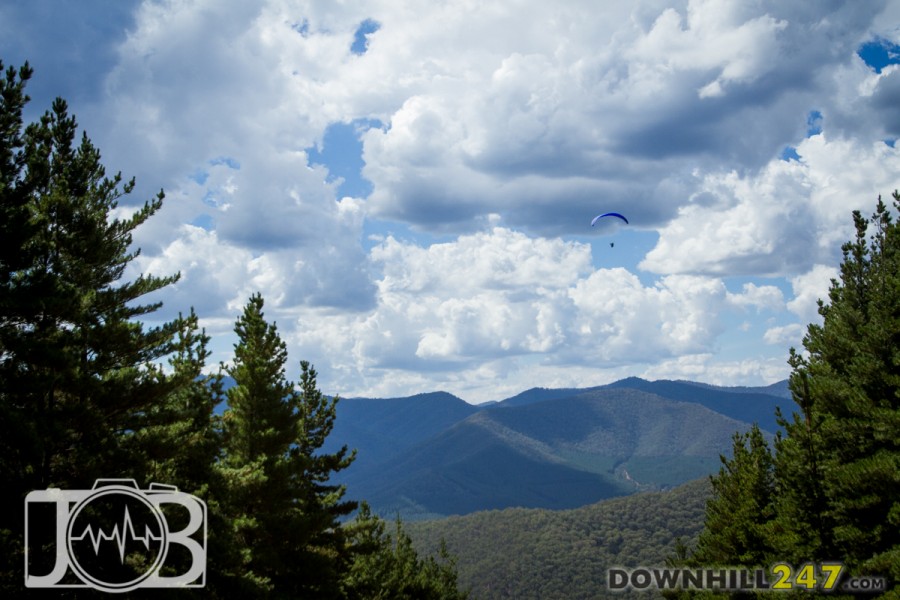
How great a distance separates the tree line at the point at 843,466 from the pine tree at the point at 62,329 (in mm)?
18643

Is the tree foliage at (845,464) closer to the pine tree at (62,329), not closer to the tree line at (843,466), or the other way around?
the tree line at (843,466)

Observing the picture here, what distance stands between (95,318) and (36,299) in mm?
3165

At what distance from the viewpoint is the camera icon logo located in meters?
14.0

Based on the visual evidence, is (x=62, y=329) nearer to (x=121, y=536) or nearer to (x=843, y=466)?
(x=121, y=536)

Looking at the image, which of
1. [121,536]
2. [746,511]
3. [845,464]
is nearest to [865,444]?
[845,464]

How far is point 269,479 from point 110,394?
21.8 feet

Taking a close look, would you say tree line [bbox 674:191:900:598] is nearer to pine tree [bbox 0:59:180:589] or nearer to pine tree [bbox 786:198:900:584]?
pine tree [bbox 786:198:900:584]

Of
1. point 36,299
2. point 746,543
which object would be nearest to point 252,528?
point 36,299

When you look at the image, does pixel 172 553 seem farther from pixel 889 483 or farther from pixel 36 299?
pixel 889 483

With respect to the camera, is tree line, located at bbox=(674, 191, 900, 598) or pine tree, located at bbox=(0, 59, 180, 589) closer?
pine tree, located at bbox=(0, 59, 180, 589)

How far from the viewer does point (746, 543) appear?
86.6 feet

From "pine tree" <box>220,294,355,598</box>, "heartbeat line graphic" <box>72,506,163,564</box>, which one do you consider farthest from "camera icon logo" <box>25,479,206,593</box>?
"pine tree" <box>220,294,355,598</box>

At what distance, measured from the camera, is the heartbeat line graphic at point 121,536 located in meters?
14.6

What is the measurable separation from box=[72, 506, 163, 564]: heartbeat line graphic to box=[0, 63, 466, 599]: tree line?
101 cm
